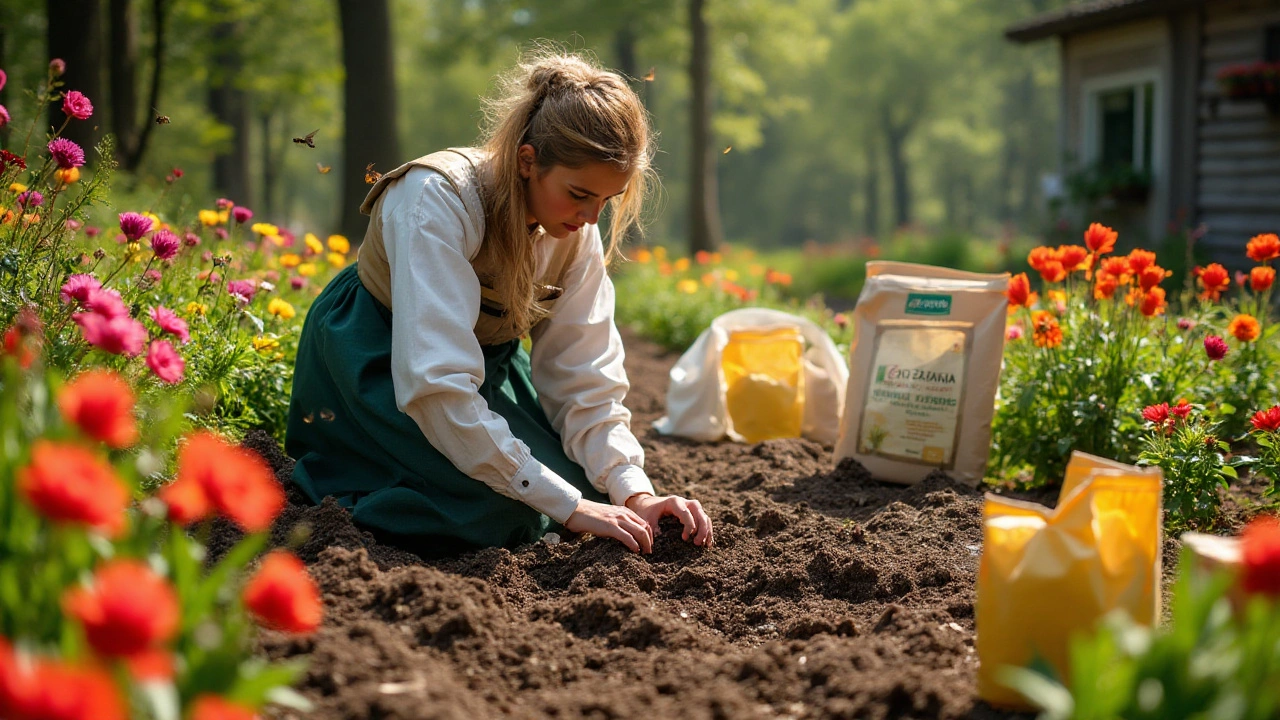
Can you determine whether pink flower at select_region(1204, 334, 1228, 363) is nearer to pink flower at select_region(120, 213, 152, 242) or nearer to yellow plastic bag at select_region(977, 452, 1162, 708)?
yellow plastic bag at select_region(977, 452, 1162, 708)

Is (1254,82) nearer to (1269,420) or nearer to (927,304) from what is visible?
(927,304)

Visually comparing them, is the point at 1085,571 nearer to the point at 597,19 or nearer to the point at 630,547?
the point at 630,547

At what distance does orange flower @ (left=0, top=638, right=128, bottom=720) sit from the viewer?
2.65 ft

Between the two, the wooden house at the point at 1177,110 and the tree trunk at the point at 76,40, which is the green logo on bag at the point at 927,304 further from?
the wooden house at the point at 1177,110

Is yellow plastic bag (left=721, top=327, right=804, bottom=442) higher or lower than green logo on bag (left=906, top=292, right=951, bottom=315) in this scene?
lower

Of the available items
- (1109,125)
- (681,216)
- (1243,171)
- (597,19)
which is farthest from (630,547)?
(681,216)

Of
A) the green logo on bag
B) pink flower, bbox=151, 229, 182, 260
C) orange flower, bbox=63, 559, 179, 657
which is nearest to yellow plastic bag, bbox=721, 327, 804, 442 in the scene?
the green logo on bag

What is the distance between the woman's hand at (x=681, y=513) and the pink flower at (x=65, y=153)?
151 cm

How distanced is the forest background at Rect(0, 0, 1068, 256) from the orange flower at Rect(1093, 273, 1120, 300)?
1.20m

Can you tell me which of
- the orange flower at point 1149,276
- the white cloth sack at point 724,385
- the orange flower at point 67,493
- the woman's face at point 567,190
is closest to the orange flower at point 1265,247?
the orange flower at point 1149,276

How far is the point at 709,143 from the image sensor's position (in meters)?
14.2

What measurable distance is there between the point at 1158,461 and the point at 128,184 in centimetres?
659

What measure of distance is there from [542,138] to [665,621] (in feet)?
3.60

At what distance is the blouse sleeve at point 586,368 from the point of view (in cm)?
262
